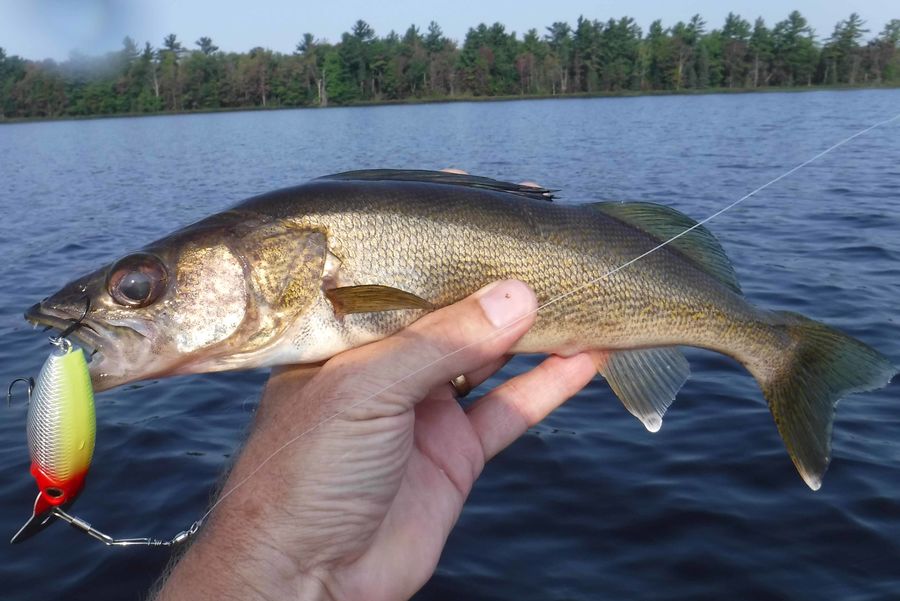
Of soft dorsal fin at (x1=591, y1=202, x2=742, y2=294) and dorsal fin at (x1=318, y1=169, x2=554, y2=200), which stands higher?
dorsal fin at (x1=318, y1=169, x2=554, y2=200)

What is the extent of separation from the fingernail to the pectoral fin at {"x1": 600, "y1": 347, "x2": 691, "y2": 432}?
36.0 inches

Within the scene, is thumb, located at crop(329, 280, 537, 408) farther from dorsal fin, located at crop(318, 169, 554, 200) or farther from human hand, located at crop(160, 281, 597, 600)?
dorsal fin, located at crop(318, 169, 554, 200)

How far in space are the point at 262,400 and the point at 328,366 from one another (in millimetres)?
554

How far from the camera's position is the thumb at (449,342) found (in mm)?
2889

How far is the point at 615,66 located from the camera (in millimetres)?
115188

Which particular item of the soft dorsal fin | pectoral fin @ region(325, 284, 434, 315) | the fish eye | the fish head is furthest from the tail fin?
the fish eye

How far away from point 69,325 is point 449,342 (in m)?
1.56

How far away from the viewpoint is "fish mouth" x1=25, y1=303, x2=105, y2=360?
9.71 ft

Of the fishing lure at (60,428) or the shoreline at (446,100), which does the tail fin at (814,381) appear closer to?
the fishing lure at (60,428)

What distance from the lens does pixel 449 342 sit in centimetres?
298

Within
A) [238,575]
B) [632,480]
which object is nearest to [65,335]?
[238,575]

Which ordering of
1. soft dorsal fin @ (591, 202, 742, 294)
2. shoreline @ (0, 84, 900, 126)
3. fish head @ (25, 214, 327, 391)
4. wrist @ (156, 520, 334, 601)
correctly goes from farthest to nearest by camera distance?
shoreline @ (0, 84, 900, 126) → soft dorsal fin @ (591, 202, 742, 294) → fish head @ (25, 214, 327, 391) → wrist @ (156, 520, 334, 601)

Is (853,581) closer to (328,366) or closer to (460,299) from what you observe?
(460,299)


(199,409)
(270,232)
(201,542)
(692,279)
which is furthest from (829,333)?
(199,409)
